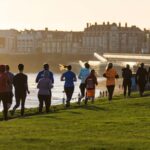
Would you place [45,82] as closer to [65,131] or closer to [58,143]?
[65,131]

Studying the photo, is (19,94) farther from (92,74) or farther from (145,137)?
(145,137)

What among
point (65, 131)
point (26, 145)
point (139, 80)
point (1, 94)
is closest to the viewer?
point (26, 145)

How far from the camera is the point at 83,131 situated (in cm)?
1524

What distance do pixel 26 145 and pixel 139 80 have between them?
16423mm

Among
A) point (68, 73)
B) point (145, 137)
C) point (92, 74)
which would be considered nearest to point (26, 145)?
point (145, 137)

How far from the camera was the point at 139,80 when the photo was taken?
2908cm

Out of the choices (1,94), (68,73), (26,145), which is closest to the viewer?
(26,145)

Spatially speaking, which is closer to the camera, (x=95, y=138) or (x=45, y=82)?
(x=95, y=138)

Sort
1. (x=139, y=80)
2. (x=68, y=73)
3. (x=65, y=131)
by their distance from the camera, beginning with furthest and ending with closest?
1. (x=139, y=80)
2. (x=68, y=73)
3. (x=65, y=131)

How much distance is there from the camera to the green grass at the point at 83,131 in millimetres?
12984

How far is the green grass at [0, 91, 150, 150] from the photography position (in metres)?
13.0

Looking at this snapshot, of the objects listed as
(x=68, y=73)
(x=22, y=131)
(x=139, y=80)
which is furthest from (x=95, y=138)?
(x=139, y=80)

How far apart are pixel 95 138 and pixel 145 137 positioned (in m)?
0.98

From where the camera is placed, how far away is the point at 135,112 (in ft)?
65.8
